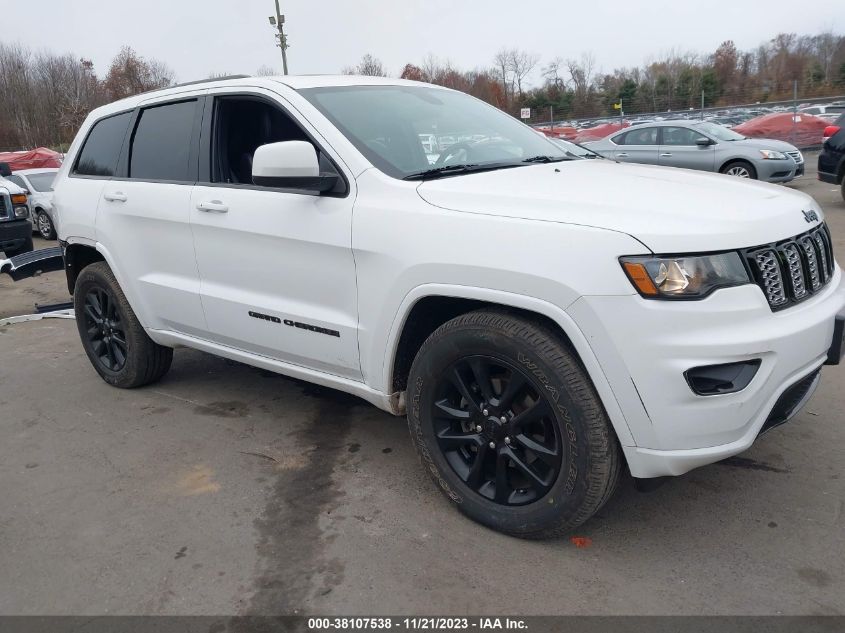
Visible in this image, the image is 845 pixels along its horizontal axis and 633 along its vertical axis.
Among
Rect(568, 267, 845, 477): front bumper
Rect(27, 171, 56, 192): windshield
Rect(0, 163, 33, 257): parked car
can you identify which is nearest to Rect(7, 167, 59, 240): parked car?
Rect(27, 171, 56, 192): windshield

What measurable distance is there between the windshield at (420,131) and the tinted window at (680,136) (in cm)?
1107

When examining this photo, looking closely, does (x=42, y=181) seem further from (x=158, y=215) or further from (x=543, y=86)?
(x=543, y=86)

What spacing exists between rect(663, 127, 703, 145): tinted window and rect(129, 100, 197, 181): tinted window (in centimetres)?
1189

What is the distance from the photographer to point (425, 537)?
9.83 feet

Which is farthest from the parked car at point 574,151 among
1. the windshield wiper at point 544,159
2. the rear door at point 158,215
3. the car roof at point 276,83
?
the rear door at point 158,215

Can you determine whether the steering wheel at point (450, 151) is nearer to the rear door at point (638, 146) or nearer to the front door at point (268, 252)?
the front door at point (268, 252)

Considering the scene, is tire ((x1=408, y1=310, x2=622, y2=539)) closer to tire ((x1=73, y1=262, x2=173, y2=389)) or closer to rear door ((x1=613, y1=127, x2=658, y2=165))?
tire ((x1=73, y1=262, x2=173, y2=389))

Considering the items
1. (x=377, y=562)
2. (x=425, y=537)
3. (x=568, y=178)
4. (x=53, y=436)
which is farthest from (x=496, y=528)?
(x=53, y=436)

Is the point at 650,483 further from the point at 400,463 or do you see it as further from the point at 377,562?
the point at 400,463

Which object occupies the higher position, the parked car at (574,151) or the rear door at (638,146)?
the parked car at (574,151)

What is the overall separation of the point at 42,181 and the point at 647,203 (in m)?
15.5

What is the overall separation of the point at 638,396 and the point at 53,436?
3.45m

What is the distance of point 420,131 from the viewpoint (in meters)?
3.54

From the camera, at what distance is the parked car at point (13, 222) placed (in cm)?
1016
